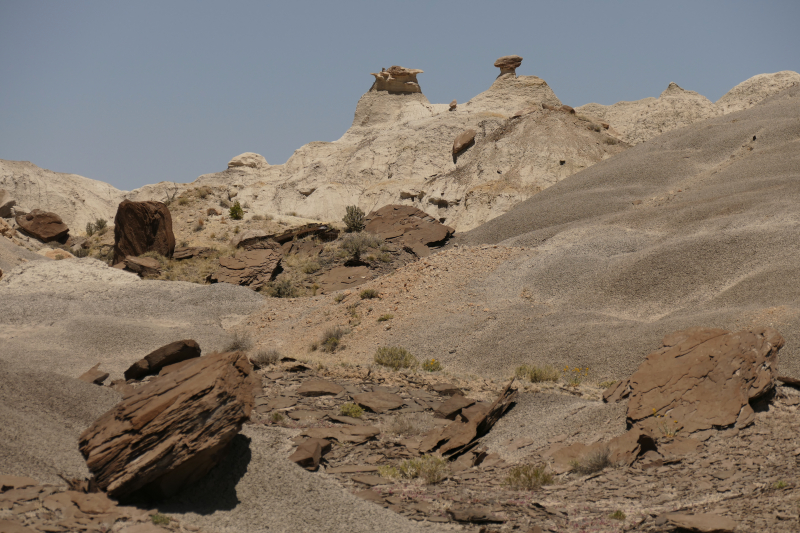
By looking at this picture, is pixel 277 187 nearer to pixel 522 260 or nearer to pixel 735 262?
pixel 522 260

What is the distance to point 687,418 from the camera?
8094 mm

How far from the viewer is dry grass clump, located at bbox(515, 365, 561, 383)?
11984 millimetres

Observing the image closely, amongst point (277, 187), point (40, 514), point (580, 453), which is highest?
point (277, 187)

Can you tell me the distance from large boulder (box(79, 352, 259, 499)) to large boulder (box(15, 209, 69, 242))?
3208 cm

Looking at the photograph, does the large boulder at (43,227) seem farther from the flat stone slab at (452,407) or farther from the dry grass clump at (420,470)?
the dry grass clump at (420,470)

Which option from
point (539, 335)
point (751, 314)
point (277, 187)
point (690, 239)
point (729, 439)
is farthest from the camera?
point (277, 187)

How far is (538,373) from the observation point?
12102 mm

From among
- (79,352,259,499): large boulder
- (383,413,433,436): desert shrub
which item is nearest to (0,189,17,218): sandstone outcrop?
(383,413,433,436): desert shrub

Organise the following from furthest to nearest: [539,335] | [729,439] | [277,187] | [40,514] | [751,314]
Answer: [277,187], [539,335], [751,314], [729,439], [40,514]

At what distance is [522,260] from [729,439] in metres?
12.5

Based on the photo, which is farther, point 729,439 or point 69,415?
→ point 69,415

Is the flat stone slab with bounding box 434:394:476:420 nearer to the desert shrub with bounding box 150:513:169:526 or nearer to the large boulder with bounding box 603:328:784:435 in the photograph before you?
the large boulder with bounding box 603:328:784:435

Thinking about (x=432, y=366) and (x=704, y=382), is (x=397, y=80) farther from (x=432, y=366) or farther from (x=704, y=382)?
(x=704, y=382)

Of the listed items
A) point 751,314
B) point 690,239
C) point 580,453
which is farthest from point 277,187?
point 580,453
